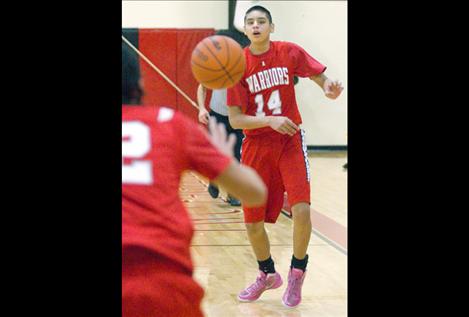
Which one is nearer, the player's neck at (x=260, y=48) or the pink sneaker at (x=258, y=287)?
the player's neck at (x=260, y=48)

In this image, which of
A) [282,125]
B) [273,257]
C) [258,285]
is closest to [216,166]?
[282,125]

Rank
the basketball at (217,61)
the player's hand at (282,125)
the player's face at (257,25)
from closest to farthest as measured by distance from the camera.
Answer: the basketball at (217,61) → the player's hand at (282,125) → the player's face at (257,25)

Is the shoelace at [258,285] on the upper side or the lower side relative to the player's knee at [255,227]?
lower

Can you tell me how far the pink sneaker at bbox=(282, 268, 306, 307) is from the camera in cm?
480

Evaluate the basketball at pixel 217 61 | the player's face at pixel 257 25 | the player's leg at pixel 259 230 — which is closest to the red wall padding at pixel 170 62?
the player's leg at pixel 259 230

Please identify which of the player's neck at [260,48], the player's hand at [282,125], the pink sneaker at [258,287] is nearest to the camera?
the player's hand at [282,125]

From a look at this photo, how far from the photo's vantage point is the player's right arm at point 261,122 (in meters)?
4.43

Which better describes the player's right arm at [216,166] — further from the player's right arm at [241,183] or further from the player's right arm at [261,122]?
the player's right arm at [261,122]

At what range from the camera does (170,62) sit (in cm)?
1239

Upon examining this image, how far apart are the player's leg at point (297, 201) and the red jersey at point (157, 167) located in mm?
2462

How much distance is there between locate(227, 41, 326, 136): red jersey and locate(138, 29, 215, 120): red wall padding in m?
7.61
